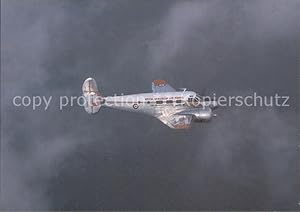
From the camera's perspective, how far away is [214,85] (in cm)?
2923

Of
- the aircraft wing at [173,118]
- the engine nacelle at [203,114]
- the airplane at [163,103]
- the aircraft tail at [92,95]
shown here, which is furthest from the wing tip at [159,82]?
the aircraft tail at [92,95]

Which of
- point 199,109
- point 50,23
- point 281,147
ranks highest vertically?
point 50,23

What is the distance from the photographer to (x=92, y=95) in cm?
2920

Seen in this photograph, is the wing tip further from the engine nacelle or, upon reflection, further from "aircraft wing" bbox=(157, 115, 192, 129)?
the engine nacelle

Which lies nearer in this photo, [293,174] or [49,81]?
[293,174]

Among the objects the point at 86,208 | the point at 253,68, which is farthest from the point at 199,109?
the point at 86,208

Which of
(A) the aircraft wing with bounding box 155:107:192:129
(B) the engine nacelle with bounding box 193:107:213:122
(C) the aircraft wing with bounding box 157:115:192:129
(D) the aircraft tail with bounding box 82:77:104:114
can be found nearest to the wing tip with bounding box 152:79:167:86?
(A) the aircraft wing with bounding box 155:107:192:129

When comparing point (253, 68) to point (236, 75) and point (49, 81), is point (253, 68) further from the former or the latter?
point (49, 81)

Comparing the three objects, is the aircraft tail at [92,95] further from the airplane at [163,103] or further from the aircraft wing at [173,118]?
the aircraft wing at [173,118]

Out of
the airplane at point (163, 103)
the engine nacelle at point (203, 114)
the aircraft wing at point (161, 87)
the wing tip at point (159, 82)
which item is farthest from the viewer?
the wing tip at point (159, 82)

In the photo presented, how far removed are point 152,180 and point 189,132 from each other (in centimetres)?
380

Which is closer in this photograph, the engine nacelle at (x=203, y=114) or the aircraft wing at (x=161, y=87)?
the engine nacelle at (x=203, y=114)

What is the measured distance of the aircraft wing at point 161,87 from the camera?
29.1 metres

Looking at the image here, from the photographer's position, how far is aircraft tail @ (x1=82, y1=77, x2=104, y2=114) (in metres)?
29.2
